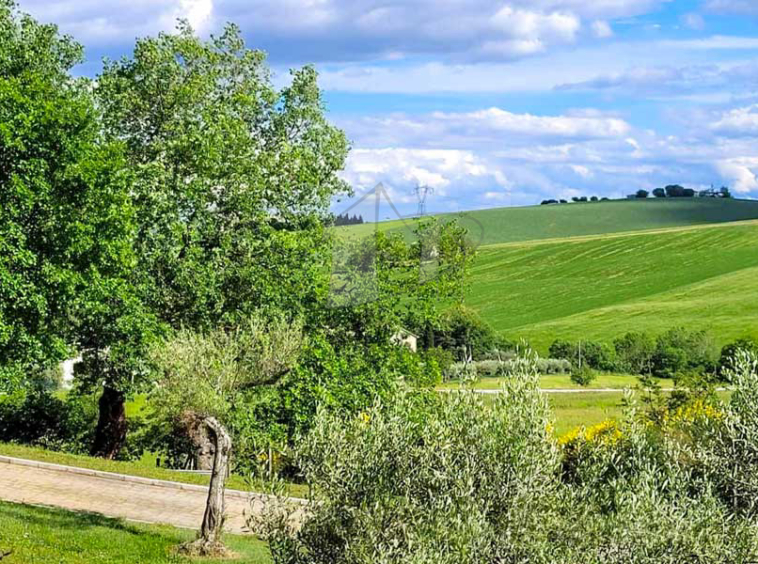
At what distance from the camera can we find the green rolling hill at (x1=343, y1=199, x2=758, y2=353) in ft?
344

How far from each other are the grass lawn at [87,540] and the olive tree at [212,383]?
2.83 feet

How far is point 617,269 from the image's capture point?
429 ft

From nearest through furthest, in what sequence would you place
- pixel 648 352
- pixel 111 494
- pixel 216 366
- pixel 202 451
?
pixel 216 366, pixel 111 494, pixel 202 451, pixel 648 352

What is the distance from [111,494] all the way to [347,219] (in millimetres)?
13540

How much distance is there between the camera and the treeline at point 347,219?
3338cm

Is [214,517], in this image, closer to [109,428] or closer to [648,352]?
[109,428]

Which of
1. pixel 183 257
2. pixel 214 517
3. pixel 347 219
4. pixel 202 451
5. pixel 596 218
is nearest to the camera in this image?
pixel 214 517

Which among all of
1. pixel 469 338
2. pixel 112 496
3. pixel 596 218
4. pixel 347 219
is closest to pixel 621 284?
pixel 596 218

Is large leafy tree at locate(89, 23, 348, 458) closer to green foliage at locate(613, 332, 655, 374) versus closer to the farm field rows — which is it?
green foliage at locate(613, 332, 655, 374)

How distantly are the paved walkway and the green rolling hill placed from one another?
61.4 meters

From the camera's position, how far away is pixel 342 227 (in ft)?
116

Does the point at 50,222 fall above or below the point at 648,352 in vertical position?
above

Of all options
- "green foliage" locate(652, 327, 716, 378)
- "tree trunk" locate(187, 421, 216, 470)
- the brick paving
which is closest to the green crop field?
"green foliage" locate(652, 327, 716, 378)

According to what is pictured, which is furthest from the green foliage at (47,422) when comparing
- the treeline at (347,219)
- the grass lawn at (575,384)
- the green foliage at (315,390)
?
the grass lawn at (575,384)
